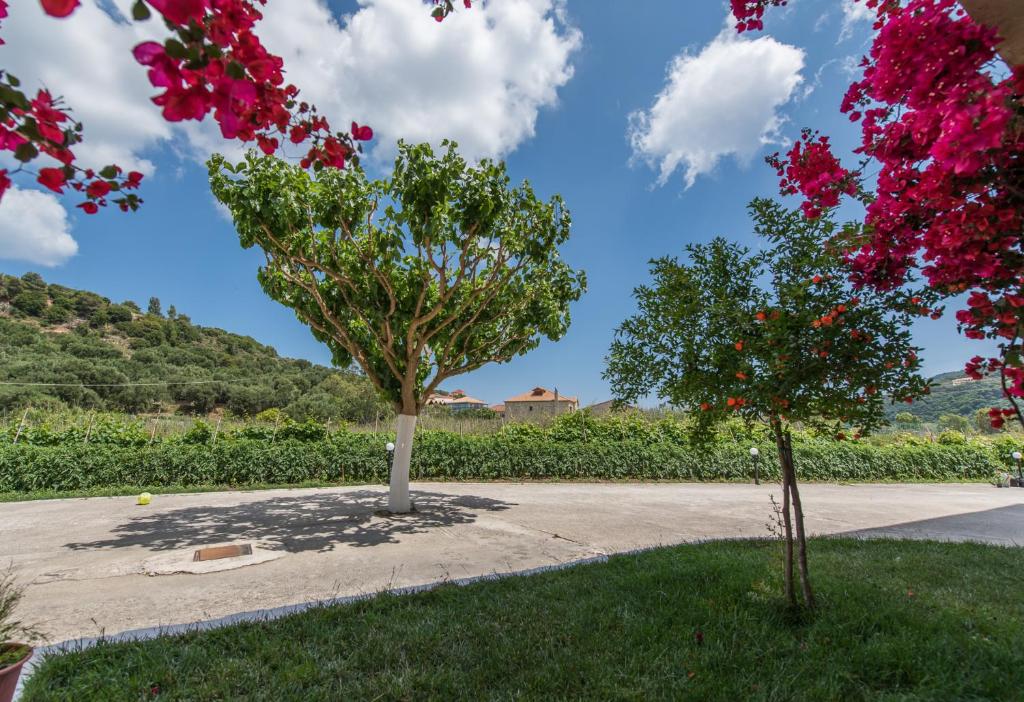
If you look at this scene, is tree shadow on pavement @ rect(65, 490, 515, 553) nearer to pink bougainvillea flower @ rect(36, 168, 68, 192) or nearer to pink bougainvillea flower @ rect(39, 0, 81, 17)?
pink bougainvillea flower @ rect(36, 168, 68, 192)

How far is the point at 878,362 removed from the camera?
251 cm

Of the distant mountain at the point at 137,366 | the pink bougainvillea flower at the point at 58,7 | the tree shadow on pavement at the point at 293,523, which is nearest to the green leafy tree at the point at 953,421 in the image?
the tree shadow on pavement at the point at 293,523

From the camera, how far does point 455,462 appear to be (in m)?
12.4

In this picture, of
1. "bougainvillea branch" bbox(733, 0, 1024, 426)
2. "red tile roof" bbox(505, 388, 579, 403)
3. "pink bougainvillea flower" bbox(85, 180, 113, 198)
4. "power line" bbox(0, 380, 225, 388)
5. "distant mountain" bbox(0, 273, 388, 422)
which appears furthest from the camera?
"red tile roof" bbox(505, 388, 579, 403)

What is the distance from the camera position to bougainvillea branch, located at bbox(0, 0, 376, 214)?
2.38 feet

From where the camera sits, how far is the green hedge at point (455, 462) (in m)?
9.18

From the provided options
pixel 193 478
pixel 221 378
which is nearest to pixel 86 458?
pixel 193 478

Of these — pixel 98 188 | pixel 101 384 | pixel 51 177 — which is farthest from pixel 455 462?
pixel 101 384

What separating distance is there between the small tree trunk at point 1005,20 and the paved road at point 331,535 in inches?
174

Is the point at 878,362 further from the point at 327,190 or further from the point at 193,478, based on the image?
the point at 193,478

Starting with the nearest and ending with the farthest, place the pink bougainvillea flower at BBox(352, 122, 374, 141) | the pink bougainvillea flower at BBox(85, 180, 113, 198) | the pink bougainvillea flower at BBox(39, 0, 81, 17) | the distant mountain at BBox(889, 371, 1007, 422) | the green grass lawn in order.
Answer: the pink bougainvillea flower at BBox(39, 0, 81, 17) < the pink bougainvillea flower at BBox(85, 180, 113, 198) < the pink bougainvillea flower at BBox(352, 122, 374, 141) < the distant mountain at BBox(889, 371, 1007, 422) < the green grass lawn

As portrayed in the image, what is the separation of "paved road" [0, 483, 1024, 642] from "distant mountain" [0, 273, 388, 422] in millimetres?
11568

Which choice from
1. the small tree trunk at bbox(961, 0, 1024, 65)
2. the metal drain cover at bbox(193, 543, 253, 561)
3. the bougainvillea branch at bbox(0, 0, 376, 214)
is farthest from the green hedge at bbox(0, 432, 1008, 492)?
the bougainvillea branch at bbox(0, 0, 376, 214)

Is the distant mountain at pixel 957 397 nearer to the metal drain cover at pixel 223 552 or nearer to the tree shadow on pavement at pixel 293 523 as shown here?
the tree shadow on pavement at pixel 293 523
